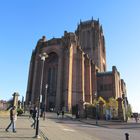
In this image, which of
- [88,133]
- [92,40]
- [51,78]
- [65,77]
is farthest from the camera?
[92,40]

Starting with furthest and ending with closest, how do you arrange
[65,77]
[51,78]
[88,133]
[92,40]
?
[92,40], [51,78], [65,77], [88,133]

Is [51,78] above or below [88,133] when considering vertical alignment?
Answer: above

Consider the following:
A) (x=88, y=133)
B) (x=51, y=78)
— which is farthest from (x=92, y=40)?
(x=88, y=133)

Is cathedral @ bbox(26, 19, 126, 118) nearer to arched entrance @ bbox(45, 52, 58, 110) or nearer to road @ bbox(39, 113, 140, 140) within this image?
arched entrance @ bbox(45, 52, 58, 110)

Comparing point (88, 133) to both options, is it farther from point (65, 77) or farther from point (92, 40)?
point (92, 40)

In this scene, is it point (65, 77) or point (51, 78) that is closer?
point (65, 77)

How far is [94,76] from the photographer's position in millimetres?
74875

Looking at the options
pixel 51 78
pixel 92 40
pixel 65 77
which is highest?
pixel 92 40

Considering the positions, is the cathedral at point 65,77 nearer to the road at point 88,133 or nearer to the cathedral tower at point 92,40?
the cathedral tower at point 92,40

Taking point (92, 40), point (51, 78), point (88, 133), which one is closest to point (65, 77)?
point (51, 78)

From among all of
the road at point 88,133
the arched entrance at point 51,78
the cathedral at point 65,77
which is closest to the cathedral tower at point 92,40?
the cathedral at point 65,77

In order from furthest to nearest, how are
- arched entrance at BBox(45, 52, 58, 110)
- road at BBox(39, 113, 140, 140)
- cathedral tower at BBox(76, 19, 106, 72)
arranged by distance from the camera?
cathedral tower at BBox(76, 19, 106, 72)
arched entrance at BBox(45, 52, 58, 110)
road at BBox(39, 113, 140, 140)

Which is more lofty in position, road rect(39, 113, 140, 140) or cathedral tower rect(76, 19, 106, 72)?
cathedral tower rect(76, 19, 106, 72)

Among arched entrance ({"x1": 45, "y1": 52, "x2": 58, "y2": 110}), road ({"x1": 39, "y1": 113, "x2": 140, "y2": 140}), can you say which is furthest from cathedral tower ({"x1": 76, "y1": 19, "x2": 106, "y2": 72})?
road ({"x1": 39, "y1": 113, "x2": 140, "y2": 140})
